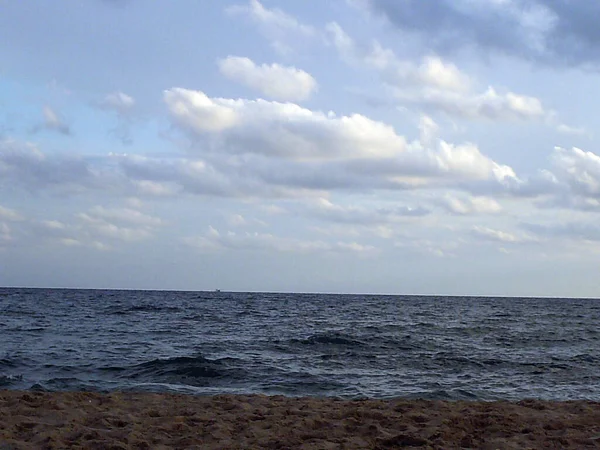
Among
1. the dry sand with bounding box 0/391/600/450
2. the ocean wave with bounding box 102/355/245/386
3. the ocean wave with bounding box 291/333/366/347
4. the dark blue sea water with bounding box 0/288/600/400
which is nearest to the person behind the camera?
the dry sand with bounding box 0/391/600/450

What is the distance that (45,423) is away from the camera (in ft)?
28.7

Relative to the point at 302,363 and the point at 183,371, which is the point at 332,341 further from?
the point at 183,371

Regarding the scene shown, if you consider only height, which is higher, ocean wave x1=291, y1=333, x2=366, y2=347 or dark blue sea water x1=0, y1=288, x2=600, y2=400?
ocean wave x1=291, y1=333, x2=366, y2=347

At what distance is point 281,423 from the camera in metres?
9.11

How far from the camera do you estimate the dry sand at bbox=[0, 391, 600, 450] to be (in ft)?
26.0

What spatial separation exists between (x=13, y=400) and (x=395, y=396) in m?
7.24

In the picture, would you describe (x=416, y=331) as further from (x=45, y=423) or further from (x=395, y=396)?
(x=45, y=423)

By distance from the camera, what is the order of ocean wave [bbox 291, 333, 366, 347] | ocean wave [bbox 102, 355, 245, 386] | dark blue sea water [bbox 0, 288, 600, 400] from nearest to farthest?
1. dark blue sea water [bbox 0, 288, 600, 400]
2. ocean wave [bbox 102, 355, 245, 386]
3. ocean wave [bbox 291, 333, 366, 347]

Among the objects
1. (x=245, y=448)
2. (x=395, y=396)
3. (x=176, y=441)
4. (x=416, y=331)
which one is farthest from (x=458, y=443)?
(x=416, y=331)

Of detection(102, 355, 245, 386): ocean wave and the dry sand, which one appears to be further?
detection(102, 355, 245, 386): ocean wave

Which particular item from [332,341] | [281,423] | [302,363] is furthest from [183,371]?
[332,341]

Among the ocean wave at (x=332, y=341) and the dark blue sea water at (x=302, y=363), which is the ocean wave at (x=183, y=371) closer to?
the dark blue sea water at (x=302, y=363)

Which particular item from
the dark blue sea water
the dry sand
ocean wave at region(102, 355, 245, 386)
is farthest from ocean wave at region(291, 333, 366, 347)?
the dry sand

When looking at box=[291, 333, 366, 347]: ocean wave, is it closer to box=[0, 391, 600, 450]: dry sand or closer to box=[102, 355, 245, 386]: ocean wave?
box=[102, 355, 245, 386]: ocean wave
